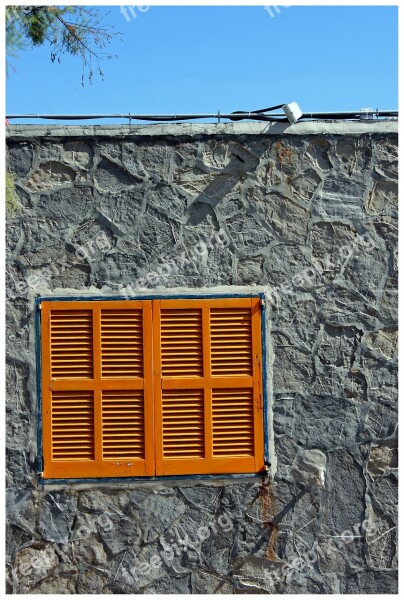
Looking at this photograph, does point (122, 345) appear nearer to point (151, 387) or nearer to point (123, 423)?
point (151, 387)

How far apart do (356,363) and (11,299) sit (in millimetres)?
2361

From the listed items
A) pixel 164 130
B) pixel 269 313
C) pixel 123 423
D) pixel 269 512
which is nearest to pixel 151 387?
pixel 123 423

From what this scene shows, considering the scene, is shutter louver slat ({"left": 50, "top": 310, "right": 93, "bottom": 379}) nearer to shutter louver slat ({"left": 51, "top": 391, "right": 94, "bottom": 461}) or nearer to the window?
the window

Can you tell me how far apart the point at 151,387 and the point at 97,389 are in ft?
1.17

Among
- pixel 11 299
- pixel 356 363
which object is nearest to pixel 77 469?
pixel 11 299

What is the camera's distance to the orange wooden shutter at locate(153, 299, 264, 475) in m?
4.79

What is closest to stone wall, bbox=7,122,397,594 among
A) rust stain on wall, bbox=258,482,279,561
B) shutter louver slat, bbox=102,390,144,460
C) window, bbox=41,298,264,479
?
rust stain on wall, bbox=258,482,279,561

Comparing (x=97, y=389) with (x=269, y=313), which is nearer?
(x=97, y=389)

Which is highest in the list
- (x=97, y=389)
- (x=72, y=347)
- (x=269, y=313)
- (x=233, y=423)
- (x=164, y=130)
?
(x=164, y=130)

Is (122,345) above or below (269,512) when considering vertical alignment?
above

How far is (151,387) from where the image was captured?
4770 millimetres

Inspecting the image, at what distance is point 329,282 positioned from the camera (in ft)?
16.0

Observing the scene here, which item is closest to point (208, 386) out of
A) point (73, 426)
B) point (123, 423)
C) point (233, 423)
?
point (233, 423)
